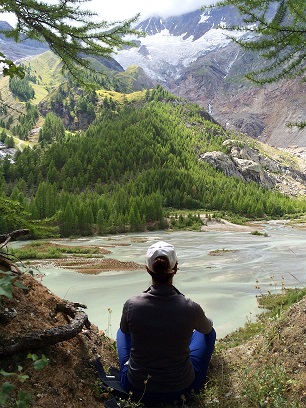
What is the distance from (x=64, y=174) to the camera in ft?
384

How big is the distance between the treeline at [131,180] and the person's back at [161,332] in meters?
60.2

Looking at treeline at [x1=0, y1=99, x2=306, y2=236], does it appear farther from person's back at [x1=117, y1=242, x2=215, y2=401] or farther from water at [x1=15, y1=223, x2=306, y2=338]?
person's back at [x1=117, y1=242, x2=215, y2=401]

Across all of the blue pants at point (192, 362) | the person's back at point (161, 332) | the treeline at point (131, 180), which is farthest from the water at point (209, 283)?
the treeline at point (131, 180)

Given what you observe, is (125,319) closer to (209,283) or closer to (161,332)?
(161,332)

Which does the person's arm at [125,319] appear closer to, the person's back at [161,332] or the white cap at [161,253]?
the person's back at [161,332]

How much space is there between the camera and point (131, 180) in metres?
109

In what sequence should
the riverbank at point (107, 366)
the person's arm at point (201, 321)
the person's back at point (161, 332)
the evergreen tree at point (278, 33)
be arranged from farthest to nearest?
the evergreen tree at point (278, 33)
the person's arm at point (201, 321)
the person's back at point (161, 332)
the riverbank at point (107, 366)

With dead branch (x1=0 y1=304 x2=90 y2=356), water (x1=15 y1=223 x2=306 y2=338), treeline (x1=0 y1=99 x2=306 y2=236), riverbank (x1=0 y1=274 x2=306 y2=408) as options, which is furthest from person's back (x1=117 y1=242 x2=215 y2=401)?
treeline (x1=0 y1=99 x2=306 y2=236)

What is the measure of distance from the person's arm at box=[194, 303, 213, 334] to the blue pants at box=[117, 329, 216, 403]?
46 cm

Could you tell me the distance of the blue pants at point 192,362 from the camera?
15.3 feet

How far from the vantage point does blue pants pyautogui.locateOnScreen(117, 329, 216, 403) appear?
4.65 m

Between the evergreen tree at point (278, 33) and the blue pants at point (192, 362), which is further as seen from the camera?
the evergreen tree at point (278, 33)

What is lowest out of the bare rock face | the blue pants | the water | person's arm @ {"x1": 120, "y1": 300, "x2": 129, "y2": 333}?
the bare rock face

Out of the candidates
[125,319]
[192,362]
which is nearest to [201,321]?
[192,362]
